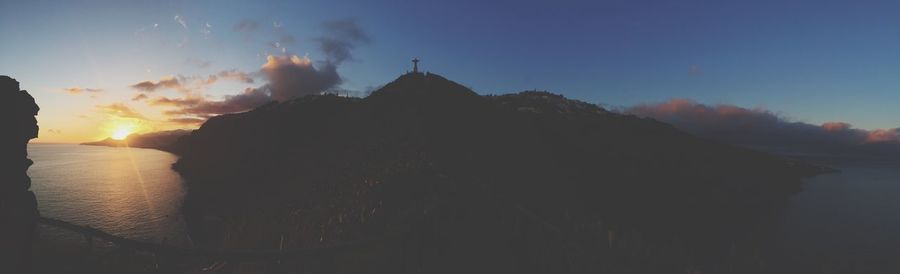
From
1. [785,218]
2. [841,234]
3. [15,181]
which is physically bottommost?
[841,234]

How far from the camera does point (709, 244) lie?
83.7m

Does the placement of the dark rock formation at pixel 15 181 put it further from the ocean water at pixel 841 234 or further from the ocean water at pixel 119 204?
the ocean water at pixel 841 234

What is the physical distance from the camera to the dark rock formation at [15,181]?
24.3 feet

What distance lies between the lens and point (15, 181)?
8.29 meters

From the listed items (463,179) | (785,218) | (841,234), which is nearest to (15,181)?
(463,179)

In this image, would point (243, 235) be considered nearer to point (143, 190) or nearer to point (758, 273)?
point (758, 273)

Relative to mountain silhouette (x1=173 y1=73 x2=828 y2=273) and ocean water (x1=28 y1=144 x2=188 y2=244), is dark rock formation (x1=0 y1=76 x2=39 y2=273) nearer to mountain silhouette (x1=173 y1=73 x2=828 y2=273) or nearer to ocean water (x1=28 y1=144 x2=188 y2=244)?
mountain silhouette (x1=173 y1=73 x2=828 y2=273)

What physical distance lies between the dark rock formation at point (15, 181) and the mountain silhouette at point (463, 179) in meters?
6.20

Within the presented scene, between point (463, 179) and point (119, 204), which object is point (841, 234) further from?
point (119, 204)

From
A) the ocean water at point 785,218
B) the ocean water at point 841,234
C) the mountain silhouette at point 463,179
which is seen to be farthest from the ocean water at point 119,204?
the ocean water at point 841,234

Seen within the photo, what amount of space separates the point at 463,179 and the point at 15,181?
31057 millimetres

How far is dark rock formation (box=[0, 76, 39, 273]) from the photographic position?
24.3 feet

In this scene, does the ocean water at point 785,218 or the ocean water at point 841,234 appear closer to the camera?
the ocean water at point 785,218

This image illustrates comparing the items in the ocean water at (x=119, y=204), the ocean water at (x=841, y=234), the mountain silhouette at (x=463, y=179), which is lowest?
the ocean water at (x=841, y=234)
